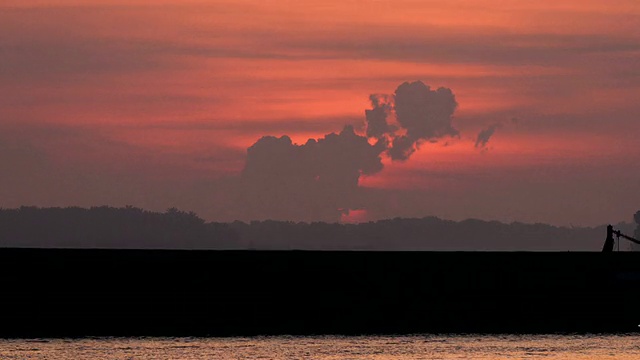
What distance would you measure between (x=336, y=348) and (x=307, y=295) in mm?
40306

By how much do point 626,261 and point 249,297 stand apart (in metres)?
36.1

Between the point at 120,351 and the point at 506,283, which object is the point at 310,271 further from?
the point at 120,351

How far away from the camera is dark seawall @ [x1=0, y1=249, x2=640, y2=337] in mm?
108000

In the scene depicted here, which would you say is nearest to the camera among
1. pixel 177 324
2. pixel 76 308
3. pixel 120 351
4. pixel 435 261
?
pixel 120 351

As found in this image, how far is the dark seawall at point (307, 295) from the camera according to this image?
354 ft

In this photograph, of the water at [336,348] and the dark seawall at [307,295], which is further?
the dark seawall at [307,295]

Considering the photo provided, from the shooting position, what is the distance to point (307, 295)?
418 ft

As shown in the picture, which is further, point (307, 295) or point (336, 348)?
point (307, 295)

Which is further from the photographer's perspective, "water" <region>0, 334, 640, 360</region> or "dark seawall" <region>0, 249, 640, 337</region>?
"dark seawall" <region>0, 249, 640, 337</region>

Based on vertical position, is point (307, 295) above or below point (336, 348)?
above

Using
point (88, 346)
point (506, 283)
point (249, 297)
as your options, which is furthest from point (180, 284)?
point (88, 346)

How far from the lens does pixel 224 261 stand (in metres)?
148

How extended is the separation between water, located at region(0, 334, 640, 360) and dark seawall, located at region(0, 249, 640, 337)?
7.04 metres

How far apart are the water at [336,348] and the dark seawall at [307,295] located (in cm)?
704
